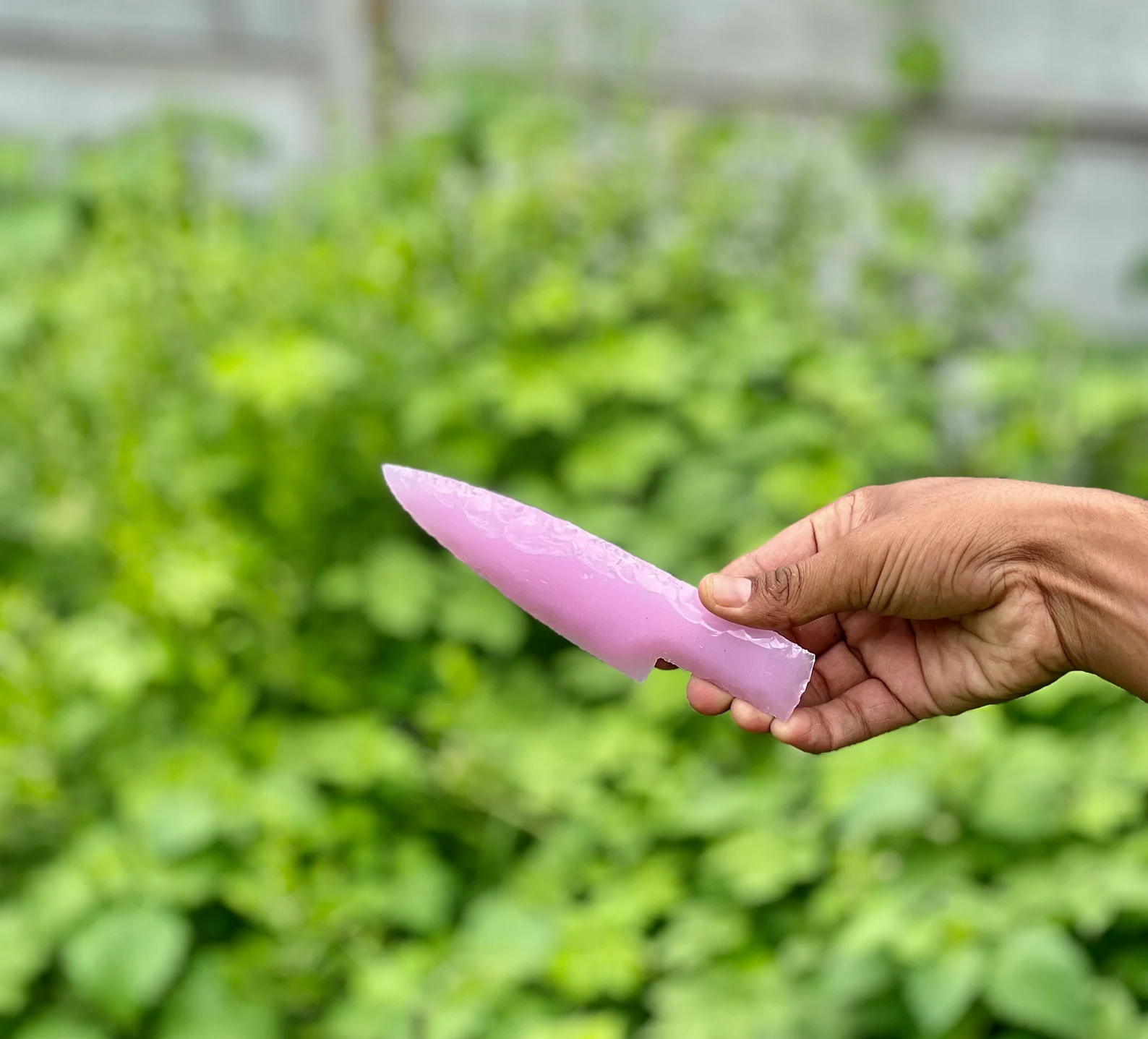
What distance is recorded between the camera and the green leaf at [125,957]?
1994mm

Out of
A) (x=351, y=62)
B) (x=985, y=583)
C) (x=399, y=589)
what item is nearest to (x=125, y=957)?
(x=399, y=589)

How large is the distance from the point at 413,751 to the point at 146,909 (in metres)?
0.60

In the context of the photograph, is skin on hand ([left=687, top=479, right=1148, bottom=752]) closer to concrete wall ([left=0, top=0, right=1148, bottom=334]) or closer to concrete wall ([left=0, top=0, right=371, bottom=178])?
concrete wall ([left=0, top=0, right=1148, bottom=334])

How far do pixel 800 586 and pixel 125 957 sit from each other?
1.48 meters

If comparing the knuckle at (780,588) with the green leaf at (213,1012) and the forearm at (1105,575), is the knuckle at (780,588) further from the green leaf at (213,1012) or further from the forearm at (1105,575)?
the green leaf at (213,1012)

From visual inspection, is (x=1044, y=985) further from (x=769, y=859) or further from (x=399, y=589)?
(x=399, y=589)

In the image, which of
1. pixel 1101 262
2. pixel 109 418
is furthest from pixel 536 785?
pixel 1101 262

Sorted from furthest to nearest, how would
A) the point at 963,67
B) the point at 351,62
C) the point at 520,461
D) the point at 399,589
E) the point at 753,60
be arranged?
1. the point at 351,62
2. the point at 753,60
3. the point at 963,67
4. the point at 520,461
5. the point at 399,589

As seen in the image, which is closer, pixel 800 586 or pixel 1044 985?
pixel 800 586

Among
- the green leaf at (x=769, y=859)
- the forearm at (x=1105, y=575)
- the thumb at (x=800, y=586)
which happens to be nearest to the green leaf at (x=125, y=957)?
the green leaf at (x=769, y=859)

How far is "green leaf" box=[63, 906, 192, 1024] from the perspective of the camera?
1994 mm

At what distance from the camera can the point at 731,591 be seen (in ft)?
3.93

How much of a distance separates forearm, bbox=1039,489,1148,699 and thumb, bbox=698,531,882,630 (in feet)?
0.61

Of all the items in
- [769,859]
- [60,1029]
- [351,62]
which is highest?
[351,62]
